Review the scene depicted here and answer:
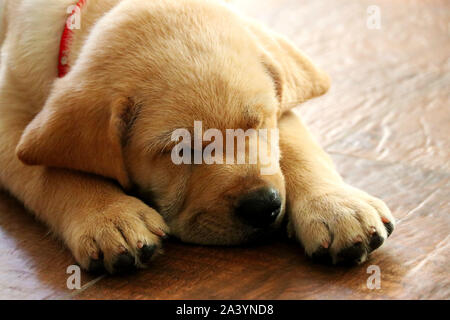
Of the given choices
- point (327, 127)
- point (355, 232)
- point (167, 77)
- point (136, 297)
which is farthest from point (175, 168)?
point (327, 127)

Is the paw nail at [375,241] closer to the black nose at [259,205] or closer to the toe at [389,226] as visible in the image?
the toe at [389,226]

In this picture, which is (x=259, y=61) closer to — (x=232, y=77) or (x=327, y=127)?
(x=232, y=77)

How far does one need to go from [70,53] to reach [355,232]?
156 cm

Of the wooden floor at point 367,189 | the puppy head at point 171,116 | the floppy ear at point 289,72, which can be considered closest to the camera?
the wooden floor at point 367,189

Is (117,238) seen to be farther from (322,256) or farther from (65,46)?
(65,46)

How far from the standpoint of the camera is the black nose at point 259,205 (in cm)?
256

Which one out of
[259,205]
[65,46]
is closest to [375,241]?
[259,205]

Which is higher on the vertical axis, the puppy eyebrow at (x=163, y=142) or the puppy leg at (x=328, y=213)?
the puppy eyebrow at (x=163, y=142)

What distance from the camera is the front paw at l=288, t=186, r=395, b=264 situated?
2545 mm

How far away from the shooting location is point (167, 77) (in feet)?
8.71

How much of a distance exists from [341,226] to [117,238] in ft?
2.86

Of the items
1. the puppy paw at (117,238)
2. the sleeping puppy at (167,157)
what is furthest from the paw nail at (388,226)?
the puppy paw at (117,238)

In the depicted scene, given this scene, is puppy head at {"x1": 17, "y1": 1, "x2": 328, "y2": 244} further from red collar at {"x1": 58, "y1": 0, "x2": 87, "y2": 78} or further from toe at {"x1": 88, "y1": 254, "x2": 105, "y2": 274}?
toe at {"x1": 88, "y1": 254, "x2": 105, "y2": 274}
